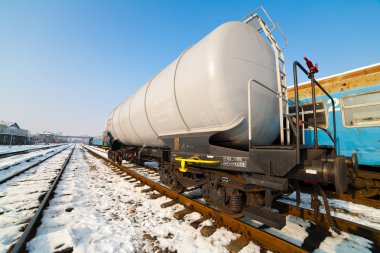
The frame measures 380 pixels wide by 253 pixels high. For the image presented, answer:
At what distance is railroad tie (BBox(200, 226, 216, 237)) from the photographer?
337cm

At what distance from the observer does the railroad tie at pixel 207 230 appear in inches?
133

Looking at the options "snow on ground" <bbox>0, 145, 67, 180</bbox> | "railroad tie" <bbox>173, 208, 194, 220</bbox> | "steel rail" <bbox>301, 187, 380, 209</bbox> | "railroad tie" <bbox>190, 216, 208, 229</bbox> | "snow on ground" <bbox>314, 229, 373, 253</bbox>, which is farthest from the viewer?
"snow on ground" <bbox>0, 145, 67, 180</bbox>

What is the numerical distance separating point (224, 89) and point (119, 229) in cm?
343

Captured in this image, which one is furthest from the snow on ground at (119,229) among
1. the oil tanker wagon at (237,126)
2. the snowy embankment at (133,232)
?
the oil tanker wagon at (237,126)

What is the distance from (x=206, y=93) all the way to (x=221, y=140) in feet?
3.59

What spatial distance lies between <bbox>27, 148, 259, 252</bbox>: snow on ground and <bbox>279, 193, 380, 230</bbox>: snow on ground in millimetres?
2910

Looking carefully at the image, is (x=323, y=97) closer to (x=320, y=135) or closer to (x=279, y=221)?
(x=320, y=135)

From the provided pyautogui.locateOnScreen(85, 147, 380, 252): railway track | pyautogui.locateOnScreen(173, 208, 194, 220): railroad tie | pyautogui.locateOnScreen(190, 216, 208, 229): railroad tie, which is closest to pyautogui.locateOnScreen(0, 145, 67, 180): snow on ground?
pyautogui.locateOnScreen(173, 208, 194, 220): railroad tie

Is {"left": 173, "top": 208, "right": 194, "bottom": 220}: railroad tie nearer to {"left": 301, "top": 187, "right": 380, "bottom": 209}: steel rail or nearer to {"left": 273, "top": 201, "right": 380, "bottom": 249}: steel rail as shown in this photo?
{"left": 273, "top": 201, "right": 380, "bottom": 249}: steel rail

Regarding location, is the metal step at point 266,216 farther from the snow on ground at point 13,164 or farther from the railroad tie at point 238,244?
the snow on ground at point 13,164

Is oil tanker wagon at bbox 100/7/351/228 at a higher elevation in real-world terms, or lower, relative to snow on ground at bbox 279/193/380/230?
higher

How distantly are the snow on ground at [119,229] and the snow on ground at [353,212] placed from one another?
2.91 meters

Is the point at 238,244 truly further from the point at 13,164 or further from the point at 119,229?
the point at 13,164

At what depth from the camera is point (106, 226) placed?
376 cm
